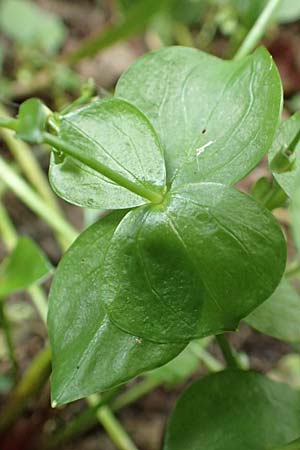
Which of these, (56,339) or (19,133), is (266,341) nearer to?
(56,339)

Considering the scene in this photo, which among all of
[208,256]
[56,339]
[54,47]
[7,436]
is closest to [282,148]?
[208,256]

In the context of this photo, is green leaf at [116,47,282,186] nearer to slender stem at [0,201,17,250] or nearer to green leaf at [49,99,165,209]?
green leaf at [49,99,165,209]

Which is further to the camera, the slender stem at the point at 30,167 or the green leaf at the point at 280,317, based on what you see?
the slender stem at the point at 30,167

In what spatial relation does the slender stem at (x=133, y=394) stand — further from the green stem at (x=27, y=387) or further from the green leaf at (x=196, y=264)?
the green leaf at (x=196, y=264)

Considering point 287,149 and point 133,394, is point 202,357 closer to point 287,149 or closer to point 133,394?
point 133,394

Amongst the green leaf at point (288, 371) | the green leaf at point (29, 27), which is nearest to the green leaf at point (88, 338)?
the green leaf at point (288, 371)

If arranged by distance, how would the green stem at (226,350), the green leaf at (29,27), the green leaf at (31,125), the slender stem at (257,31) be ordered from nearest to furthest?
the green leaf at (31,125)
the green stem at (226,350)
the slender stem at (257,31)
the green leaf at (29,27)

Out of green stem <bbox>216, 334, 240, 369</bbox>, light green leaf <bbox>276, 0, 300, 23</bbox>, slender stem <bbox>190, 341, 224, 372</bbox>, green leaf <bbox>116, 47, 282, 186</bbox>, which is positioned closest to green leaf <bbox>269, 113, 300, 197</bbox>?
green leaf <bbox>116, 47, 282, 186</bbox>
